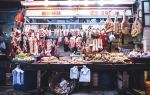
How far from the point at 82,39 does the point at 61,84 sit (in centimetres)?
277

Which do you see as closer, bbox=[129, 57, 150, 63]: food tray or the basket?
bbox=[129, 57, 150, 63]: food tray

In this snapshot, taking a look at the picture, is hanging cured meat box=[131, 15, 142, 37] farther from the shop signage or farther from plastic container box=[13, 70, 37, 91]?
plastic container box=[13, 70, 37, 91]

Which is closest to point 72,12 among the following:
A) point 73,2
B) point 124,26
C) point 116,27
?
point 73,2

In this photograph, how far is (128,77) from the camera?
13.4 meters

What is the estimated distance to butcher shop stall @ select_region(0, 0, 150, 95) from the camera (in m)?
13.2

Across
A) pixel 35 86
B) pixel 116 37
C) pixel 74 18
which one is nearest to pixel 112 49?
pixel 116 37

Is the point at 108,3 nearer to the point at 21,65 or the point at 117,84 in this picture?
the point at 117,84

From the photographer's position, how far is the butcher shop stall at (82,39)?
13.2 meters

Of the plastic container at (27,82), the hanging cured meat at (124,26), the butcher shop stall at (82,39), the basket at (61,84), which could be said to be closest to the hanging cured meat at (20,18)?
the butcher shop stall at (82,39)

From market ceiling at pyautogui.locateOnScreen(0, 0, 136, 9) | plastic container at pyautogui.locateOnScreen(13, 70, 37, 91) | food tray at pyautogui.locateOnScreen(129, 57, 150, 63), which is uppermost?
market ceiling at pyautogui.locateOnScreen(0, 0, 136, 9)

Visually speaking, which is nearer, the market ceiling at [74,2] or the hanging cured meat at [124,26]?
the hanging cured meat at [124,26]

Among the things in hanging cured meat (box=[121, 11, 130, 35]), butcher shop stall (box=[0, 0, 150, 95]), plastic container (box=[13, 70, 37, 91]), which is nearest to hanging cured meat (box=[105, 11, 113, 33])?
butcher shop stall (box=[0, 0, 150, 95])

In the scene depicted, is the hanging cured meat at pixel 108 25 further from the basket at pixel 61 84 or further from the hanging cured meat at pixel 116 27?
the basket at pixel 61 84

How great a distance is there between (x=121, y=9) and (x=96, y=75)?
11.5ft
